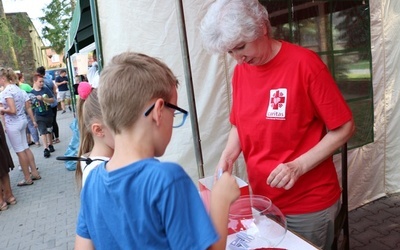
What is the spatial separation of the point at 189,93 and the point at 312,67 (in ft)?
2.18

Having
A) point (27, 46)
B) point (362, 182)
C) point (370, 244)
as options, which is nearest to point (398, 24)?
point (362, 182)

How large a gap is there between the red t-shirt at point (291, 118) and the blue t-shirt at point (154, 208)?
78 cm

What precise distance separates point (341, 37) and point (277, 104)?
6.43 ft

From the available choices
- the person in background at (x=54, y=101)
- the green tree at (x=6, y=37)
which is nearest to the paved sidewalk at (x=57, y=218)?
the person in background at (x=54, y=101)

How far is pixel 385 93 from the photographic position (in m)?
3.35

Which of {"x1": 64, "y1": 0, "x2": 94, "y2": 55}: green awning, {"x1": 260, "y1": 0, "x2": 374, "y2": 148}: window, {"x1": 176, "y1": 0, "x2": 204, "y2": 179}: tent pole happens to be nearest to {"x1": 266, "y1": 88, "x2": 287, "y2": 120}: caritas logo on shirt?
{"x1": 176, "y1": 0, "x2": 204, "y2": 179}: tent pole

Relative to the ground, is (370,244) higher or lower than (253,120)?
lower

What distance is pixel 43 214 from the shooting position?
479 centimetres

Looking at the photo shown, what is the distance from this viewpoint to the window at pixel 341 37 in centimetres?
281

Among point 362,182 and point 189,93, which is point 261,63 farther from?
point 362,182

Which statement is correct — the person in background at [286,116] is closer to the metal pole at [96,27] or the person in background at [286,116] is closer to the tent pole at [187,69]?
the tent pole at [187,69]

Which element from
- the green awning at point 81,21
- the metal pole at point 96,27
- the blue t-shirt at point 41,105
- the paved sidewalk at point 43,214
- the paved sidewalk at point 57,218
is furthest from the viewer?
the blue t-shirt at point 41,105

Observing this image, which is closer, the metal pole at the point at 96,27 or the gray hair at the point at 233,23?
the gray hair at the point at 233,23

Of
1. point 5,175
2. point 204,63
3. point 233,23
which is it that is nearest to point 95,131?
point 233,23
